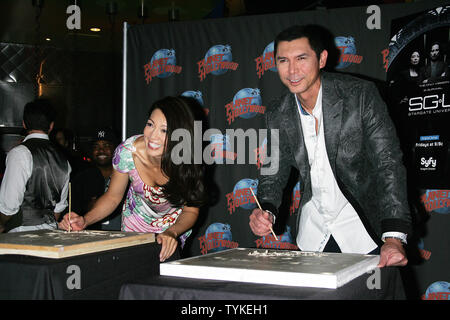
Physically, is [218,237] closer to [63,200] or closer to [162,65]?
[63,200]

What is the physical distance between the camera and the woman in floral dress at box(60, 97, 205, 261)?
246 cm

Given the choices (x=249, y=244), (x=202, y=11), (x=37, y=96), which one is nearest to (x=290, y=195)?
(x=249, y=244)

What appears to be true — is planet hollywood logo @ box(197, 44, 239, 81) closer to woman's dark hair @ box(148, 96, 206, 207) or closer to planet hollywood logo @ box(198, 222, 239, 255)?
planet hollywood logo @ box(198, 222, 239, 255)

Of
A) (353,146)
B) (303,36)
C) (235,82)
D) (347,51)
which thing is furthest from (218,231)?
(303,36)

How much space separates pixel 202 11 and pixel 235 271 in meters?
5.58

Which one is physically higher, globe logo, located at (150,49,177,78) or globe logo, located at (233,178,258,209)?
globe logo, located at (150,49,177,78)

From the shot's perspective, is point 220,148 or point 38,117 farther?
point 220,148

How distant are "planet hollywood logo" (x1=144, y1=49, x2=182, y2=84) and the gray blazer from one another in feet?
7.29

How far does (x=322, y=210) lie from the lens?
221cm

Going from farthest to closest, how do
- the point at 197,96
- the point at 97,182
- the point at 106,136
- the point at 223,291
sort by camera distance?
the point at 106,136 < the point at 97,182 < the point at 197,96 < the point at 223,291

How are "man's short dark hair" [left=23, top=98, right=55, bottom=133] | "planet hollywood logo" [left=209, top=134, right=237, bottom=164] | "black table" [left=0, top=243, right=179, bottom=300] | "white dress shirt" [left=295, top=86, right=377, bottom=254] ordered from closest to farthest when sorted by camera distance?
1. "black table" [left=0, top=243, right=179, bottom=300]
2. "white dress shirt" [left=295, top=86, right=377, bottom=254]
3. "man's short dark hair" [left=23, top=98, right=55, bottom=133]
4. "planet hollywood logo" [left=209, top=134, right=237, bottom=164]

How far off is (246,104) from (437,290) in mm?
2098

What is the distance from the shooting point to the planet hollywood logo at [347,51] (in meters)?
3.78

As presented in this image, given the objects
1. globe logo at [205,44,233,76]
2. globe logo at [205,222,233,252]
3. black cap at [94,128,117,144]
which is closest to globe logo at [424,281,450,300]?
globe logo at [205,222,233,252]
